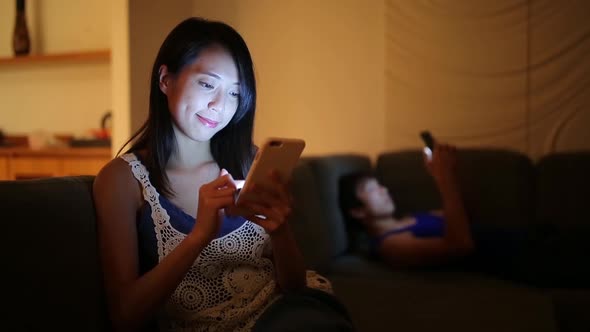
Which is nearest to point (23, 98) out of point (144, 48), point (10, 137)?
point (10, 137)

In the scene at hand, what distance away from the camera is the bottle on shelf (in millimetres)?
3096

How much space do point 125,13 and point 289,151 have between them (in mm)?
1693

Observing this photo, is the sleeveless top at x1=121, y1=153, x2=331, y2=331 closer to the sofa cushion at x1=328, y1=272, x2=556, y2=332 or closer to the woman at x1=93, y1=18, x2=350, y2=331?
the woman at x1=93, y1=18, x2=350, y2=331

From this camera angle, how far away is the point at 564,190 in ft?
7.11

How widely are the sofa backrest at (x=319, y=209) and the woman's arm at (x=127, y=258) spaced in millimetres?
852

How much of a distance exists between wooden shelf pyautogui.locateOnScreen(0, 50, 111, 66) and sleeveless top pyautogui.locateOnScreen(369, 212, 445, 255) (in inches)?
68.6

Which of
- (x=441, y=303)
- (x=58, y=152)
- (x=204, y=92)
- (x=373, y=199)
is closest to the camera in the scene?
(x=204, y=92)

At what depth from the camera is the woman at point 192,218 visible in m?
0.90

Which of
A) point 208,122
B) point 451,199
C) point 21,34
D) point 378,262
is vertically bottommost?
point 378,262

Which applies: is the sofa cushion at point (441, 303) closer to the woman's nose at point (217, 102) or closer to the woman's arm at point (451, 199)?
the woman's arm at point (451, 199)

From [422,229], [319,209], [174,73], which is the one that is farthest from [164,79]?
[422,229]

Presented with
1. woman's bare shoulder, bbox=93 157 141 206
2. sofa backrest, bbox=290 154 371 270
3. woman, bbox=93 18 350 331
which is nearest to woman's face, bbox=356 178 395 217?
sofa backrest, bbox=290 154 371 270

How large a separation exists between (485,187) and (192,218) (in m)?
1.61

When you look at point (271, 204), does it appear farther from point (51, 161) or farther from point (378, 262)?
point (51, 161)
